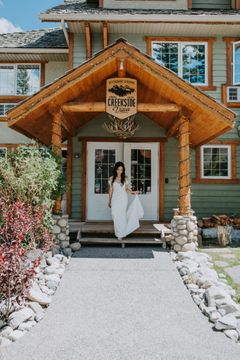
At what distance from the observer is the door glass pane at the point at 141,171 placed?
10375mm

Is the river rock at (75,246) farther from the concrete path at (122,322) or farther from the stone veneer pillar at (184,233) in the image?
the stone veneer pillar at (184,233)

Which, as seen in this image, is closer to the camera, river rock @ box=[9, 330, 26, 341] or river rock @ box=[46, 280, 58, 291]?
river rock @ box=[9, 330, 26, 341]

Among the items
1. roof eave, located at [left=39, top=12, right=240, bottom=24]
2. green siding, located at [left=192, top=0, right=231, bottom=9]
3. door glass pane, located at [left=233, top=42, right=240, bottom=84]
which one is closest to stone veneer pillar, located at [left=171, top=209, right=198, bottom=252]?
door glass pane, located at [left=233, top=42, right=240, bottom=84]

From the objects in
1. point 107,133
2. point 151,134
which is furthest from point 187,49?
point 107,133

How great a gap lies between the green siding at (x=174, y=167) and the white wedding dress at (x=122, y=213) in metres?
2.59

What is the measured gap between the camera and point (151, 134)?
10.4m

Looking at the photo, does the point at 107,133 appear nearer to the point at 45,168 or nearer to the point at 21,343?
the point at 45,168

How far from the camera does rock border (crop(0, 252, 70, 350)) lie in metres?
3.76

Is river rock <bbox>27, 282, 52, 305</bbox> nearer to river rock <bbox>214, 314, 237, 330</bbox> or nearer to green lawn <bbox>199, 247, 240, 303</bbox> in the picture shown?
river rock <bbox>214, 314, 237, 330</bbox>

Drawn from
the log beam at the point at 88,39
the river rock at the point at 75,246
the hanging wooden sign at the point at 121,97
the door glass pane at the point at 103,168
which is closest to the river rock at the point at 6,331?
the river rock at the point at 75,246

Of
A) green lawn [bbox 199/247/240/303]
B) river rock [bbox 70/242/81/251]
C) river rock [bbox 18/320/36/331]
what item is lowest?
river rock [bbox 18/320/36/331]

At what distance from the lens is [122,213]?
786 centimetres

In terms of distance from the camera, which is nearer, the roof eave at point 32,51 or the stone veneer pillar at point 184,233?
the stone veneer pillar at point 184,233

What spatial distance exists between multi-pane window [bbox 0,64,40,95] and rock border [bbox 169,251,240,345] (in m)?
8.31
